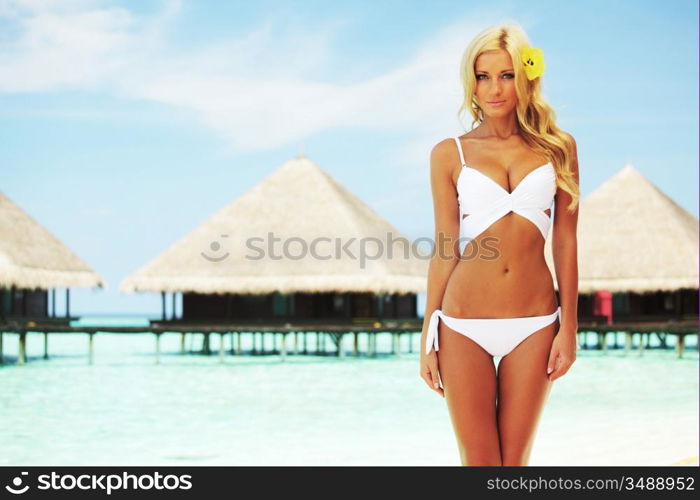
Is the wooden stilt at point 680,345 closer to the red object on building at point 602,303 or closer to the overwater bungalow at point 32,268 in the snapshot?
the red object on building at point 602,303

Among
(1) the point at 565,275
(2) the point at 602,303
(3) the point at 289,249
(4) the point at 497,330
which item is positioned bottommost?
(2) the point at 602,303

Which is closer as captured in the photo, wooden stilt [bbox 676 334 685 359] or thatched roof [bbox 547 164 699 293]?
wooden stilt [bbox 676 334 685 359]

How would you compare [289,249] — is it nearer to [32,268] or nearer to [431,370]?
[32,268]

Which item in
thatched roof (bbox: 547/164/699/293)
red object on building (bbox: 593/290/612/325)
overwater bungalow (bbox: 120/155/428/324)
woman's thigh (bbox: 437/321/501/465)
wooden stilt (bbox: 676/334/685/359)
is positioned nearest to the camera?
woman's thigh (bbox: 437/321/501/465)

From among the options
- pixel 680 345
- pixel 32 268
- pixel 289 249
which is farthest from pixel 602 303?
pixel 32 268

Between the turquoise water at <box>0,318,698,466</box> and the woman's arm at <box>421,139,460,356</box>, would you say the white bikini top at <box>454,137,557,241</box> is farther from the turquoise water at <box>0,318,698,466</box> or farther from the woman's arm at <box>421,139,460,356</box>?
the turquoise water at <box>0,318,698,466</box>

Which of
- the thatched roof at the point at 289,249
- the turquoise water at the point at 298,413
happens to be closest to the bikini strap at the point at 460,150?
the turquoise water at the point at 298,413

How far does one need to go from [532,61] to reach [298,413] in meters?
10.3

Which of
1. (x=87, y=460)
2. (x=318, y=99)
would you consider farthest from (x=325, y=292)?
(x=87, y=460)

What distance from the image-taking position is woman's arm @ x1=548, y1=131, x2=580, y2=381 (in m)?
2.13

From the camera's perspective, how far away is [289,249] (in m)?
20.3

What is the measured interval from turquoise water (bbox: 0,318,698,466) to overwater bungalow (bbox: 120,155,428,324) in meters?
1.18

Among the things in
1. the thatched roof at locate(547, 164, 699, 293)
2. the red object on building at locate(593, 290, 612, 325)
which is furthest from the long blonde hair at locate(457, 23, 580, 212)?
the red object on building at locate(593, 290, 612, 325)

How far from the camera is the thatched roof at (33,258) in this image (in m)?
17.4
